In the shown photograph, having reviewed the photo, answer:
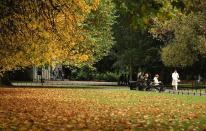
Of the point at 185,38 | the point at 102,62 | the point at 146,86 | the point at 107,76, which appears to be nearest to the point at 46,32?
the point at 146,86

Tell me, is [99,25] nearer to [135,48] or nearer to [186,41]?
[186,41]

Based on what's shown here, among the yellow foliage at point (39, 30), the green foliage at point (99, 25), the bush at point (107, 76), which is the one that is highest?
the green foliage at point (99, 25)

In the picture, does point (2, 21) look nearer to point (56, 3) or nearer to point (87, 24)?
point (56, 3)

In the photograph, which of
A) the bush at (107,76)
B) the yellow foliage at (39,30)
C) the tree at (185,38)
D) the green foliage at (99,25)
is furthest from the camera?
the bush at (107,76)

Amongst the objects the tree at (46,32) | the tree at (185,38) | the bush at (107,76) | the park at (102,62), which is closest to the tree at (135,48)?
the park at (102,62)

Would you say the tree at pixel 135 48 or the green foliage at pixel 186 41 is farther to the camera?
the tree at pixel 135 48

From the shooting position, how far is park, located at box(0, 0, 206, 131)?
57.3ft

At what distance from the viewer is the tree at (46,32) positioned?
918 inches

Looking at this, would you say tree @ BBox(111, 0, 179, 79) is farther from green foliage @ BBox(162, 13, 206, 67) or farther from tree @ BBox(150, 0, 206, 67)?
green foliage @ BBox(162, 13, 206, 67)

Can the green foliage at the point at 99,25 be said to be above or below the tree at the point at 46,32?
above

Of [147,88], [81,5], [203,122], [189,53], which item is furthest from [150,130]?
[189,53]

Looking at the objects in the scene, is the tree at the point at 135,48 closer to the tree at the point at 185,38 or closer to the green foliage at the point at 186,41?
the tree at the point at 185,38

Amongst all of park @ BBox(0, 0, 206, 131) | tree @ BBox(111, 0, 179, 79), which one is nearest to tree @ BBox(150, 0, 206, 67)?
park @ BBox(0, 0, 206, 131)

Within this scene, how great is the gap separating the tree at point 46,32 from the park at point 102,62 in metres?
0.06
